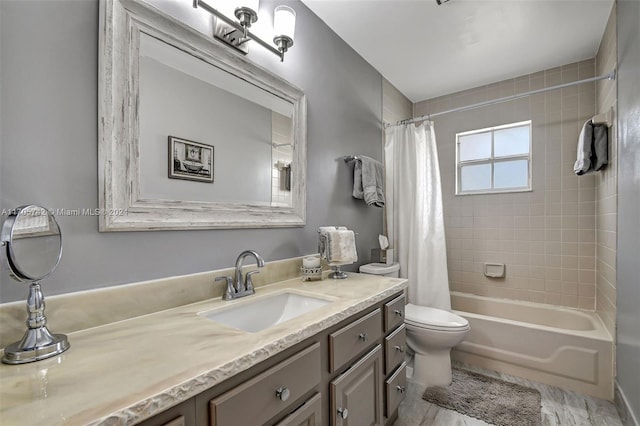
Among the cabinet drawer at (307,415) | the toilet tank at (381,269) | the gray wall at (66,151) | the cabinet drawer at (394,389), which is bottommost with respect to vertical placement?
the cabinet drawer at (394,389)

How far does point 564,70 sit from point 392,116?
150cm

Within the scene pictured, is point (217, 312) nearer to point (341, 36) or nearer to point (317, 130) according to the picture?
point (317, 130)

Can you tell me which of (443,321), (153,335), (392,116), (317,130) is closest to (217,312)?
(153,335)

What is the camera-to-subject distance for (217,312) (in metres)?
1.11

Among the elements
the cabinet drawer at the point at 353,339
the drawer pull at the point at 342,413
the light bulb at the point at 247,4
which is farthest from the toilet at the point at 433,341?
the light bulb at the point at 247,4

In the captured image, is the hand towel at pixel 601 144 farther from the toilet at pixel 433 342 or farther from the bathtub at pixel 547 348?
the toilet at pixel 433 342

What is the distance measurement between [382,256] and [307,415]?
1.75 meters

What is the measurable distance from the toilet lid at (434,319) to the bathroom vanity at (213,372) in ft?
2.36

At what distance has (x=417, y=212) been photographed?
8.15 ft

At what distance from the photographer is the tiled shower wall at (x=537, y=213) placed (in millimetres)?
2453

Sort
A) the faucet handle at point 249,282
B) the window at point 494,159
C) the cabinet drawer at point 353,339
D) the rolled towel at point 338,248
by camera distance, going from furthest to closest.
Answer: the window at point 494,159 → the rolled towel at point 338,248 → the faucet handle at point 249,282 → the cabinet drawer at point 353,339

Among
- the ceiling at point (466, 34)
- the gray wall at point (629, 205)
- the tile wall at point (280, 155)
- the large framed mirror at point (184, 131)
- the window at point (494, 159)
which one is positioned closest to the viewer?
the large framed mirror at point (184, 131)

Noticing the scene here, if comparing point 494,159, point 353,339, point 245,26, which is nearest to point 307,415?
point 353,339

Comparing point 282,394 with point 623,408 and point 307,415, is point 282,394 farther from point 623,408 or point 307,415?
point 623,408
